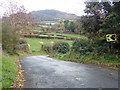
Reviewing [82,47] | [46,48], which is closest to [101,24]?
[82,47]

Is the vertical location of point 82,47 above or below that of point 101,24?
below

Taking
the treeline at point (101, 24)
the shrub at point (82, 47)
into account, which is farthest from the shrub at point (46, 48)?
the treeline at point (101, 24)

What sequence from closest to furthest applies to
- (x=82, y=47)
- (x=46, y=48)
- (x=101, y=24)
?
(x=101, y=24) < (x=82, y=47) < (x=46, y=48)

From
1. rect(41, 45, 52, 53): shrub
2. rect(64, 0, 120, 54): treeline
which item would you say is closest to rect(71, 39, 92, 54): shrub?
rect(64, 0, 120, 54): treeline

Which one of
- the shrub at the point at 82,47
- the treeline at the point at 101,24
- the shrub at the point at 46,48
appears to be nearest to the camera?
the treeline at the point at 101,24

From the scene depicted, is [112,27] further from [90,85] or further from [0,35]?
[0,35]

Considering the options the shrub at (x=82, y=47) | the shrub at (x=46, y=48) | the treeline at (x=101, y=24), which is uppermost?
the treeline at (x=101, y=24)

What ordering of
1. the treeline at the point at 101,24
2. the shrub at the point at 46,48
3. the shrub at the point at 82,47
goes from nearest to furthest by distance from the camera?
the treeline at the point at 101,24 → the shrub at the point at 82,47 → the shrub at the point at 46,48

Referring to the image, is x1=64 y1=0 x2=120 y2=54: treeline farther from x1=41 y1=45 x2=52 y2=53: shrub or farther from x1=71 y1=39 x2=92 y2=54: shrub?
x1=41 y1=45 x2=52 y2=53: shrub

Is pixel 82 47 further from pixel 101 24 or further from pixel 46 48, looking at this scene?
pixel 46 48

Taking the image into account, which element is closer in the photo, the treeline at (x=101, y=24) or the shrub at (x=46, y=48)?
the treeline at (x=101, y=24)

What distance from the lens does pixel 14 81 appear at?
41.2ft

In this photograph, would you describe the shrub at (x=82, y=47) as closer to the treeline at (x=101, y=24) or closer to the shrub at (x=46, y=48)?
the treeline at (x=101, y=24)

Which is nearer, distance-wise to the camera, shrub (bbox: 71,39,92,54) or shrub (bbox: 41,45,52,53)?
shrub (bbox: 71,39,92,54)
